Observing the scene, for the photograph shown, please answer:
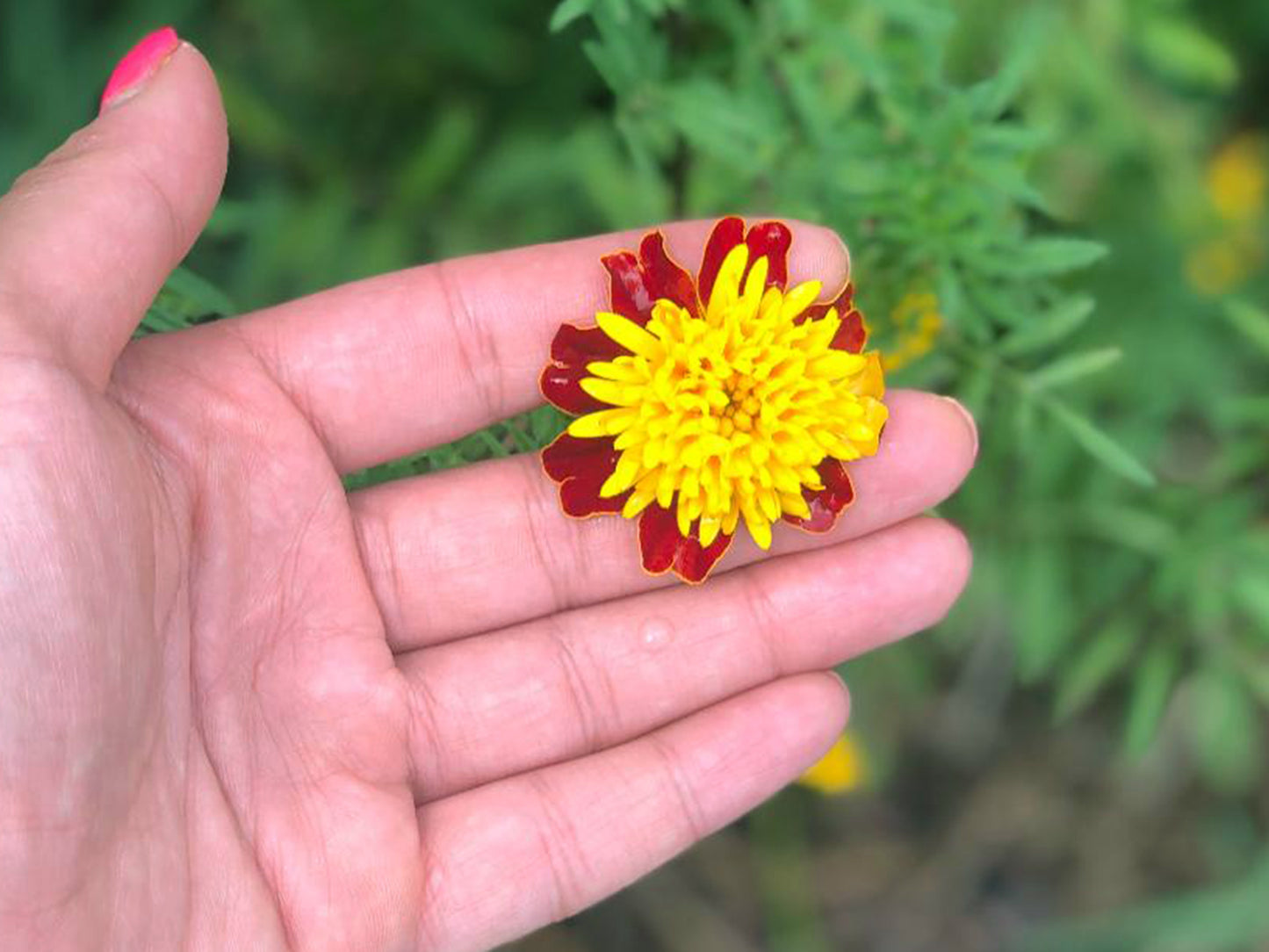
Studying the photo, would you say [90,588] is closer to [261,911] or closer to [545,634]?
[261,911]

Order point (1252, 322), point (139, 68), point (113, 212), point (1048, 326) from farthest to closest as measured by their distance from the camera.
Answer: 1. point (1252, 322)
2. point (1048, 326)
3. point (139, 68)
4. point (113, 212)

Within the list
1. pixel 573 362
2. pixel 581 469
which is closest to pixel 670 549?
pixel 581 469

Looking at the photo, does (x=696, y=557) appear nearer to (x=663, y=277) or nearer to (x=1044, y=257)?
(x=663, y=277)

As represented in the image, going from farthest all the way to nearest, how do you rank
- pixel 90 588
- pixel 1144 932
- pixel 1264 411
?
pixel 1144 932, pixel 1264 411, pixel 90 588

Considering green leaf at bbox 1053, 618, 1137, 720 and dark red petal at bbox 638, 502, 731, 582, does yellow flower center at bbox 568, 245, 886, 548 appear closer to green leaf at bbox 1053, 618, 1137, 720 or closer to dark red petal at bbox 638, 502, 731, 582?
dark red petal at bbox 638, 502, 731, 582

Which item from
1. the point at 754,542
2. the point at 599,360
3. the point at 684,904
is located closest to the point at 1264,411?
the point at 754,542

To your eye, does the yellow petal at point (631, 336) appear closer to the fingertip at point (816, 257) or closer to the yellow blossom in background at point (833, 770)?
the fingertip at point (816, 257)

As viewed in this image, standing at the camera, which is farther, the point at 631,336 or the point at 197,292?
the point at 197,292

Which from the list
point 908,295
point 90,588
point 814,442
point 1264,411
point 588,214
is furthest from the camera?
point 588,214

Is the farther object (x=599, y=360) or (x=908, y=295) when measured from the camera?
(x=908, y=295)
